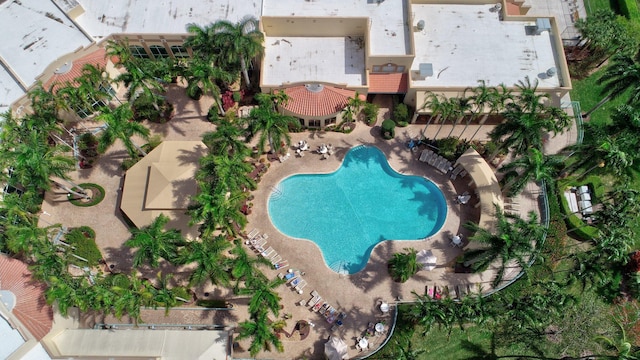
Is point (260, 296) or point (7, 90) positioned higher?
point (7, 90)

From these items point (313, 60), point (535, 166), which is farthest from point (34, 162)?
point (535, 166)

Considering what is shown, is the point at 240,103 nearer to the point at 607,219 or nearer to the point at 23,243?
the point at 23,243

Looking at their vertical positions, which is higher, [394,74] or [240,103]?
[394,74]

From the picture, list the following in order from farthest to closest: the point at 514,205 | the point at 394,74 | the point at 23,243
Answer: the point at 394,74, the point at 514,205, the point at 23,243

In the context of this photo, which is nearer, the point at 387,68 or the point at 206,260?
the point at 206,260

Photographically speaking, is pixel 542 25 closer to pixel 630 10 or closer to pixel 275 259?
pixel 630 10

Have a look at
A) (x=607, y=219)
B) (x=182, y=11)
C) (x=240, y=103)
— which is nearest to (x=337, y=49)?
(x=240, y=103)

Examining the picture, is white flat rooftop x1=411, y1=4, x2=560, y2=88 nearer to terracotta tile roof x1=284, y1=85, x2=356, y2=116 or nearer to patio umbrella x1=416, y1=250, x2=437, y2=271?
terracotta tile roof x1=284, y1=85, x2=356, y2=116
